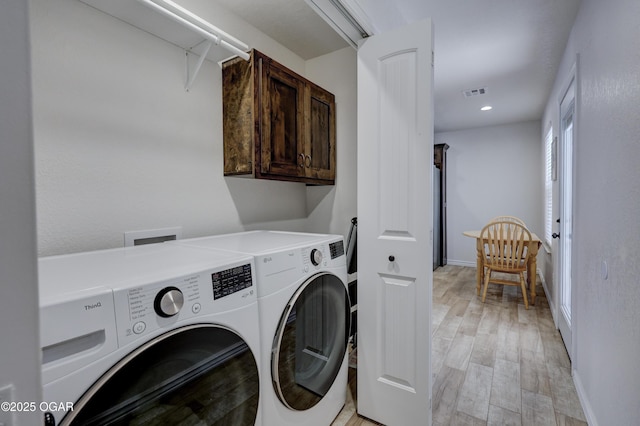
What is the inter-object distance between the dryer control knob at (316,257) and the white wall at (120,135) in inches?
29.8

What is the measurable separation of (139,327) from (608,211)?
193 cm

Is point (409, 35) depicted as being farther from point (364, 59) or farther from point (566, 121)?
point (566, 121)

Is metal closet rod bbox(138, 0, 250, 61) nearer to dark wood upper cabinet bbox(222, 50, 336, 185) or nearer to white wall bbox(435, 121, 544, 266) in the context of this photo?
dark wood upper cabinet bbox(222, 50, 336, 185)

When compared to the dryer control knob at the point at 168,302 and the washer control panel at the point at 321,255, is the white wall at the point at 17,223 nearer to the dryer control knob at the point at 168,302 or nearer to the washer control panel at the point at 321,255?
the dryer control knob at the point at 168,302

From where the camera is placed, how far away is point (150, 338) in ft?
2.48

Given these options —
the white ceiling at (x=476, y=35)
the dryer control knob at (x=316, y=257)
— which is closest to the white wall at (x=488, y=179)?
the white ceiling at (x=476, y=35)

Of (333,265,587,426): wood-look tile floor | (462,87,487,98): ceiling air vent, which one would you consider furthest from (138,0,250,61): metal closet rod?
(462,87,487,98): ceiling air vent

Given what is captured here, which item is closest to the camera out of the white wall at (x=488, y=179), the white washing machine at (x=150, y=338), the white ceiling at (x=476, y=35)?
the white washing machine at (x=150, y=338)

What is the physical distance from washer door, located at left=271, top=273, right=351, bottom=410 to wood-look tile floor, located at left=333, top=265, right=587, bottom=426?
39 centimetres

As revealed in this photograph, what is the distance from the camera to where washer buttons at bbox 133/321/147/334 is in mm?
729

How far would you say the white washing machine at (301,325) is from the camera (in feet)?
3.74

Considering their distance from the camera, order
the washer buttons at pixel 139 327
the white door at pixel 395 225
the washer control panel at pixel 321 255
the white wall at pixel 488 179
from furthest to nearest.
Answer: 1. the white wall at pixel 488 179
2. the white door at pixel 395 225
3. the washer control panel at pixel 321 255
4. the washer buttons at pixel 139 327

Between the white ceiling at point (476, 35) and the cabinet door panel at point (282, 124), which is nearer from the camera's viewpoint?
the cabinet door panel at point (282, 124)

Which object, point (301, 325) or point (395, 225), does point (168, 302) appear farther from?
point (395, 225)
